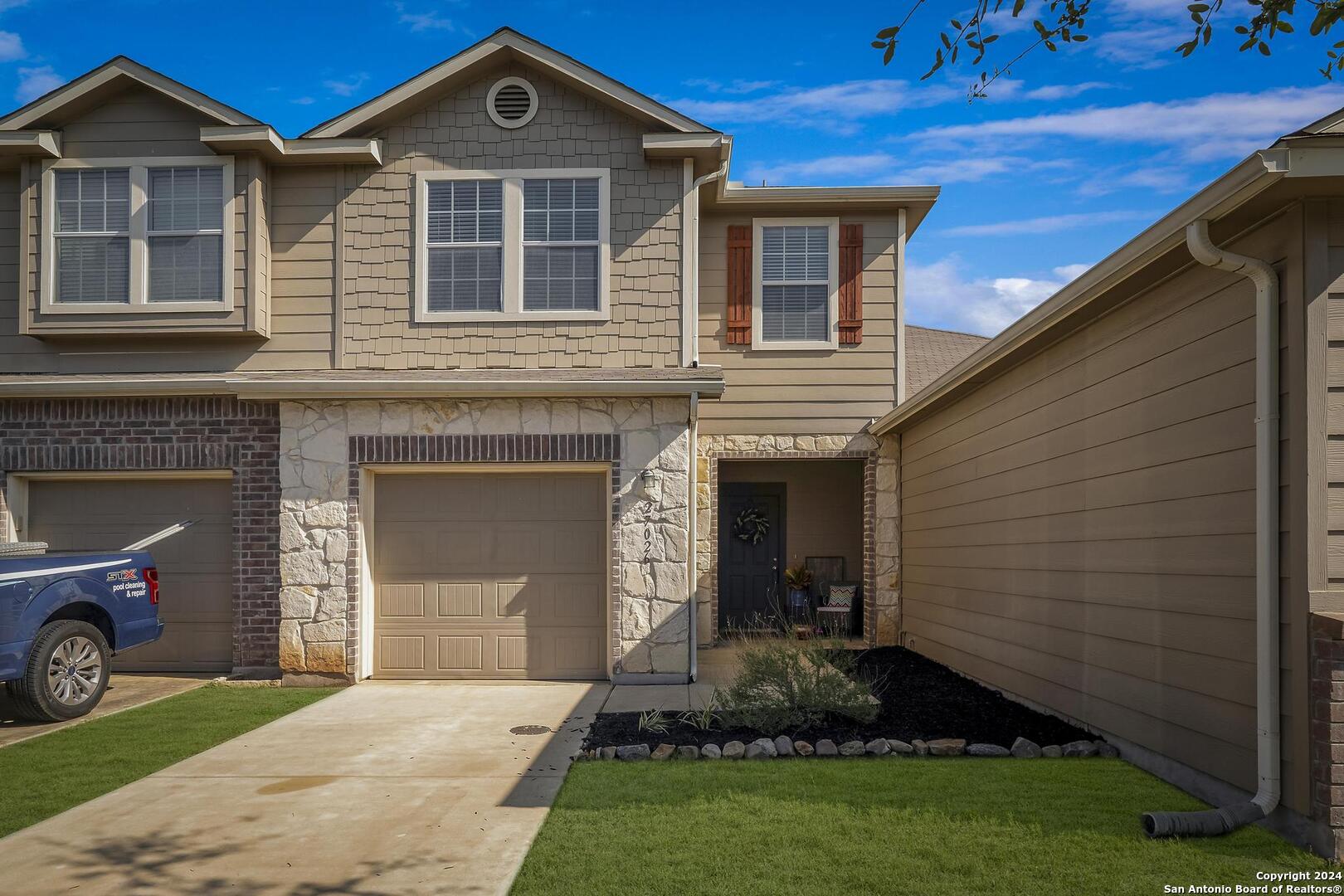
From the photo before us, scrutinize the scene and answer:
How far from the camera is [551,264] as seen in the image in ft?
36.6

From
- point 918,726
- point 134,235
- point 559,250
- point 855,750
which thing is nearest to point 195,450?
point 134,235

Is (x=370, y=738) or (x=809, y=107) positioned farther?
(x=809, y=107)

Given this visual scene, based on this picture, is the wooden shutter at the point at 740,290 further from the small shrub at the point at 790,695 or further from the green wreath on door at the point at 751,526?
the small shrub at the point at 790,695

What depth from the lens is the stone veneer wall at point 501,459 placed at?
414 inches

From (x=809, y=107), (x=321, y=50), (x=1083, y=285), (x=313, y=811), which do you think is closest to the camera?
(x=313, y=811)

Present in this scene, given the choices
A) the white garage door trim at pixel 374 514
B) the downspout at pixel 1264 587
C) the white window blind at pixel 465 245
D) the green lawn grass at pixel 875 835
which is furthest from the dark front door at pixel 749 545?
A: the downspout at pixel 1264 587

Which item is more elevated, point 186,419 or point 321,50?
point 321,50

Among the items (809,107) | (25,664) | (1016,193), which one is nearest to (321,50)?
(809,107)

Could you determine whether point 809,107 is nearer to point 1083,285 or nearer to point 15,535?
point 1083,285

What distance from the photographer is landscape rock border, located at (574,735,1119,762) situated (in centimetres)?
714

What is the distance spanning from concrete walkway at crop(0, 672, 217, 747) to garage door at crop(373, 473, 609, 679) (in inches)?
74.5

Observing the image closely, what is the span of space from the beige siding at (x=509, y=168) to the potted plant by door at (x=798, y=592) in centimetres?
564

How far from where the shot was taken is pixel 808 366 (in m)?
13.5

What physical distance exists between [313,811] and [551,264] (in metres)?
6.47
